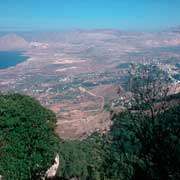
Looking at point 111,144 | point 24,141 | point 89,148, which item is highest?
point 24,141

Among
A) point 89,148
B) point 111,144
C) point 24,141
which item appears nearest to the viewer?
point 24,141

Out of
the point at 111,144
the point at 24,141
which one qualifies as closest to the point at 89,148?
the point at 111,144

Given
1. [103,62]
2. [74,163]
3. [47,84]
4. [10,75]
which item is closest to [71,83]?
[47,84]

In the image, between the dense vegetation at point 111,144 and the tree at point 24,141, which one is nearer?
the dense vegetation at point 111,144

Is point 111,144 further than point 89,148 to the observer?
No

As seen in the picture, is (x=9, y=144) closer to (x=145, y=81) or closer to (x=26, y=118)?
(x=26, y=118)

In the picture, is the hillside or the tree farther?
the tree

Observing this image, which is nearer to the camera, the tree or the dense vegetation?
the dense vegetation

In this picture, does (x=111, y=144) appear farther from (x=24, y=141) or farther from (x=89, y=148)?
(x=89, y=148)
